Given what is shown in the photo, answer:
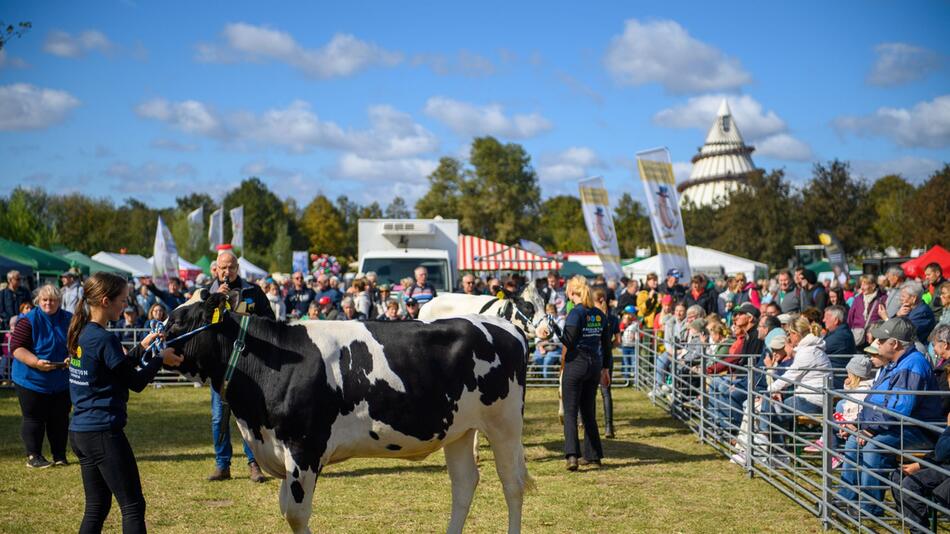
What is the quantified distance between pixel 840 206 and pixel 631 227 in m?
24.9

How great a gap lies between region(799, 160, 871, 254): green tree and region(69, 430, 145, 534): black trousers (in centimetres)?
5206

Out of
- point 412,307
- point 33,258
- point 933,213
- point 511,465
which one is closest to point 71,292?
point 33,258

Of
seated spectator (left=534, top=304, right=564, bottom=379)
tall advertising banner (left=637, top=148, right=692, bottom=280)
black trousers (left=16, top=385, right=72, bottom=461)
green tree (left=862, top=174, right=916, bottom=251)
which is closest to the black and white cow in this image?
black trousers (left=16, top=385, right=72, bottom=461)

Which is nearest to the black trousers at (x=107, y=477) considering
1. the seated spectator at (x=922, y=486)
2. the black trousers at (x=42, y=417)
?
the black trousers at (x=42, y=417)

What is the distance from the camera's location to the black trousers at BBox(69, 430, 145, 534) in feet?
16.8

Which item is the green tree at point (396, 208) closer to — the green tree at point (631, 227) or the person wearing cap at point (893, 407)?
the green tree at point (631, 227)

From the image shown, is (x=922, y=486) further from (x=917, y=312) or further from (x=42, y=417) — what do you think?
(x=42, y=417)

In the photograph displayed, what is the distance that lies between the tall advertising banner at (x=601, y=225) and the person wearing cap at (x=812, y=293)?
29.3 feet

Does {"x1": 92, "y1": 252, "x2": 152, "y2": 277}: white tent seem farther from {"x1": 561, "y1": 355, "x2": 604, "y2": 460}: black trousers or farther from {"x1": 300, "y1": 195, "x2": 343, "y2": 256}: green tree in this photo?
{"x1": 300, "y1": 195, "x2": 343, "y2": 256}: green tree

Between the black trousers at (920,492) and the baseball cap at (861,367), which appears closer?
the black trousers at (920,492)

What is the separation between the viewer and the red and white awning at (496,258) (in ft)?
93.5

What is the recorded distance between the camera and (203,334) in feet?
18.3

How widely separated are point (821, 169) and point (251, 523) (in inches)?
2049

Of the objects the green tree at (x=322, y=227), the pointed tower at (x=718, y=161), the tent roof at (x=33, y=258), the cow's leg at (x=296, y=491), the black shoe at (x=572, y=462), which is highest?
the pointed tower at (x=718, y=161)
